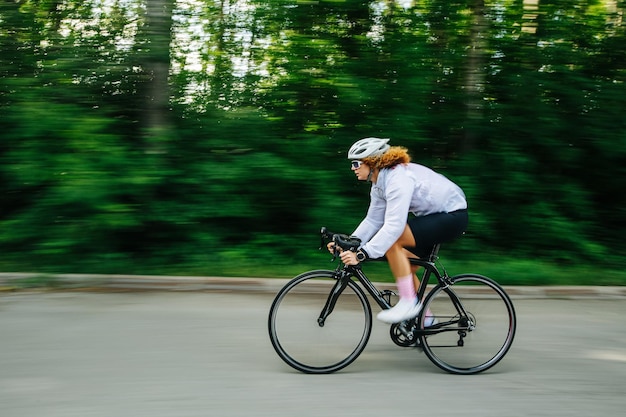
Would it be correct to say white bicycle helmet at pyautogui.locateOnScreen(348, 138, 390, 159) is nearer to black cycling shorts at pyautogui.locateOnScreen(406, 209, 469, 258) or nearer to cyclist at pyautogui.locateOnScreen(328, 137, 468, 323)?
cyclist at pyautogui.locateOnScreen(328, 137, 468, 323)

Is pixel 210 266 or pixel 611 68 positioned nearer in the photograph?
pixel 210 266

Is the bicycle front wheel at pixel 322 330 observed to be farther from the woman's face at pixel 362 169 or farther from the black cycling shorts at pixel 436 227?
the woman's face at pixel 362 169

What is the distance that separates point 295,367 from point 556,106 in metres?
6.70

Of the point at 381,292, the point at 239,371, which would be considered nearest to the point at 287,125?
the point at 381,292

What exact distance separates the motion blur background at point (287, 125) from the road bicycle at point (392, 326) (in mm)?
2962

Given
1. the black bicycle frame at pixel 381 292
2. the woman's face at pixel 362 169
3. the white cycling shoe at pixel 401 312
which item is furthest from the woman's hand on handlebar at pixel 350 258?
the woman's face at pixel 362 169

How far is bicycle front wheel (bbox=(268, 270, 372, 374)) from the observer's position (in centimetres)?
469

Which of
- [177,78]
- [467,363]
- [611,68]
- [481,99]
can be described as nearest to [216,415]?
[467,363]

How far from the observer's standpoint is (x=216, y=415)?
3.95 meters

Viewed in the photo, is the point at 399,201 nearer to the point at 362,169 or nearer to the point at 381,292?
the point at 362,169

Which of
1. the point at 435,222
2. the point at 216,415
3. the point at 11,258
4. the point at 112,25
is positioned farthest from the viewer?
the point at 112,25

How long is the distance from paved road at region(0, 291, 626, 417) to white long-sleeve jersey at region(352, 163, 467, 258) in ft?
3.41

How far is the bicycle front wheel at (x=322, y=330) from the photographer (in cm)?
469

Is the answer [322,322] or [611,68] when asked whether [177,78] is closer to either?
[322,322]
